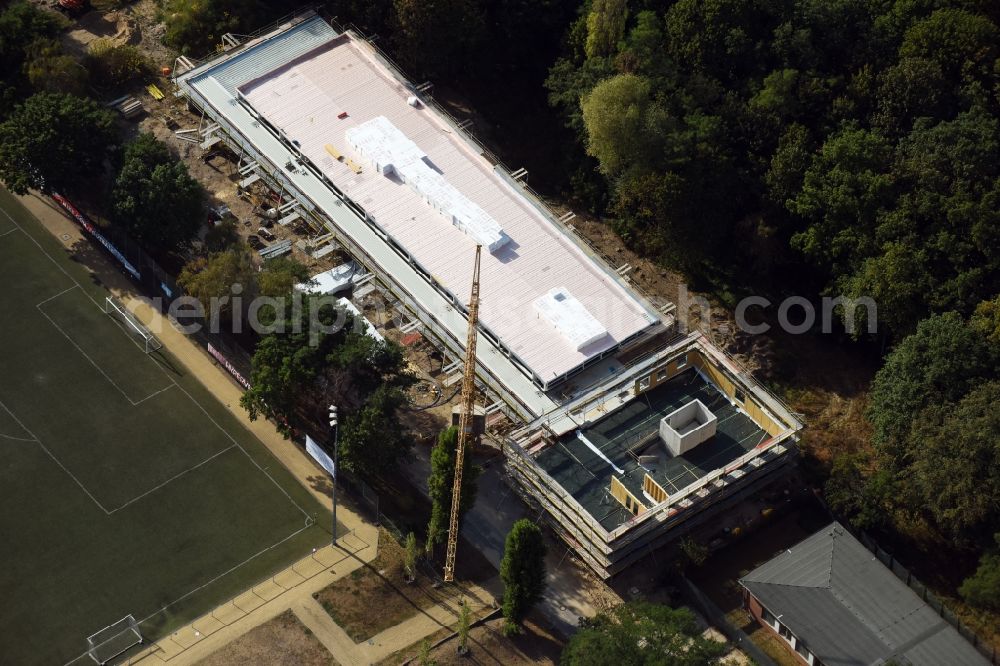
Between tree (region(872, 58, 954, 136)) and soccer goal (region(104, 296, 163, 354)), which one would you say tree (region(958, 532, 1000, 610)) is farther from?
soccer goal (region(104, 296, 163, 354))

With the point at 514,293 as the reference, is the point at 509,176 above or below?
above

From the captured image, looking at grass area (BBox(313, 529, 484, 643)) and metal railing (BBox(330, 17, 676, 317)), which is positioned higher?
metal railing (BBox(330, 17, 676, 317))

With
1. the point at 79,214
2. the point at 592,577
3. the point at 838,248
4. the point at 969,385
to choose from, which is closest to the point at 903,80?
the point at 838,248

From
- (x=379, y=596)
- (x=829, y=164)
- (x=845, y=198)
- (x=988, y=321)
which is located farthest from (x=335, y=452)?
(x=988, y=321)

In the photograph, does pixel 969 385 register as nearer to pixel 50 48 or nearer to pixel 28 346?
pixel 28 346

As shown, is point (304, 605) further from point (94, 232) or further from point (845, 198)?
point (845, 198)

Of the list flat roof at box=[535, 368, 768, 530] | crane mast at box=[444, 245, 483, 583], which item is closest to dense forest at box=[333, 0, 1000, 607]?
flat roof at box=[535, 368, 768, 530]
